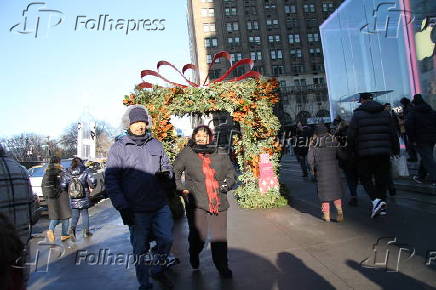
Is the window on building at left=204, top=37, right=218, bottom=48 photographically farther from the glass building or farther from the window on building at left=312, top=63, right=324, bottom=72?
the glass building

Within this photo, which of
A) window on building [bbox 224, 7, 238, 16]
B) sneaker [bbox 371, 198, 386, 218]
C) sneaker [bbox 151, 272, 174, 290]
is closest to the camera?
sneaker [bbox 151, 272, 174, 290]

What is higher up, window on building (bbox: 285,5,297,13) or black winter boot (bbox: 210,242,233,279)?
window on building (bbox: 285,5,297,13)

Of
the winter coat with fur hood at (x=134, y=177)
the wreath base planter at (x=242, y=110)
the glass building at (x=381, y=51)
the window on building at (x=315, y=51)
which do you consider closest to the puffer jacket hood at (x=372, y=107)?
the wreath base planter at (x=242, y=110)

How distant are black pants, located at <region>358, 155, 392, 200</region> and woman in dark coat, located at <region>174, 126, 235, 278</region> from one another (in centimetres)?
285

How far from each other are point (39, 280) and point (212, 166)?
2750 millimetres

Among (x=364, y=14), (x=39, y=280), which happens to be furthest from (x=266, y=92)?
(x=364, y=14)

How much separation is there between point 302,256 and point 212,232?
1211 mm

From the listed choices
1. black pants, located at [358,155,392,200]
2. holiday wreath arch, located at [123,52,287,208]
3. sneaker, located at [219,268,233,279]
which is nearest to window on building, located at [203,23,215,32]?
holiday wreath arch, located at [123,52,287,208]

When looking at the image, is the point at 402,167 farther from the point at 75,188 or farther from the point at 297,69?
the point at 297,69

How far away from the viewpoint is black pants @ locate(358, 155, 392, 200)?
5766 millimetres

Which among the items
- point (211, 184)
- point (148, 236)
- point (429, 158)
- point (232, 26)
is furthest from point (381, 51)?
point (232, 26)

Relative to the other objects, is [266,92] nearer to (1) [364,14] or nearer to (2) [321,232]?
(2) [321,232]

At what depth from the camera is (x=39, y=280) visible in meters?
4.59

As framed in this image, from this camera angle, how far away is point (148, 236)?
385cm
